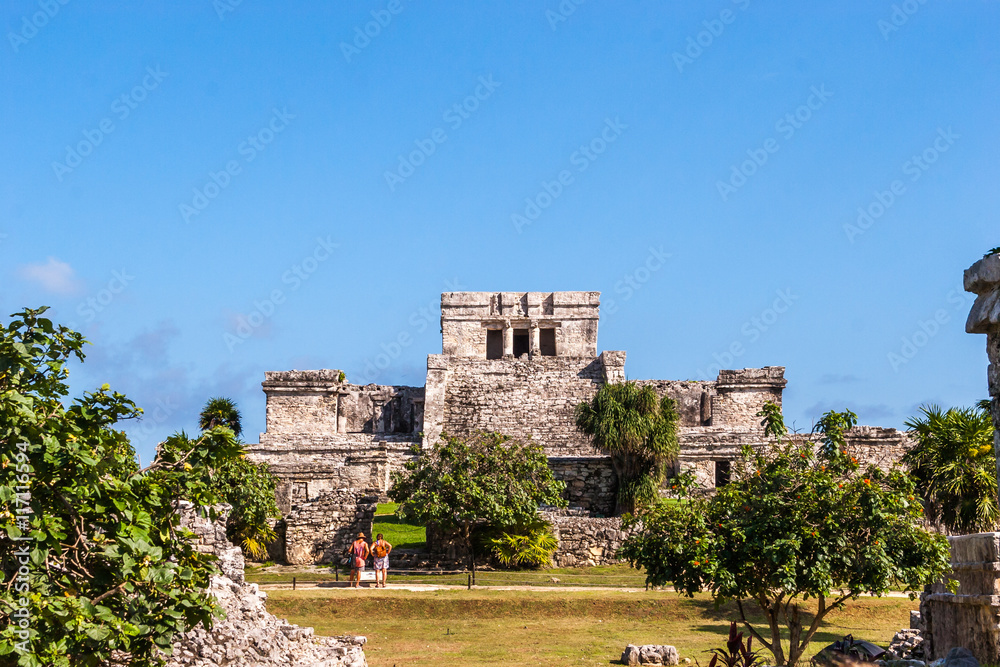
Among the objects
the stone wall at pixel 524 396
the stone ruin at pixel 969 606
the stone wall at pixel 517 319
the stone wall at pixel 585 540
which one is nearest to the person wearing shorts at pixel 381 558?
the stone wall at pixel 585 540

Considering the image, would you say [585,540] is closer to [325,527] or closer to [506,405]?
[325,527]

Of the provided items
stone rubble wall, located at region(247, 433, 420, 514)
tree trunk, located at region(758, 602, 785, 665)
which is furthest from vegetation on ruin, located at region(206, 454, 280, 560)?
tree trunk, located at region(758, 602, 785, 665)

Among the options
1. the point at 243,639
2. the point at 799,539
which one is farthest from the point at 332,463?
the point at 799,539

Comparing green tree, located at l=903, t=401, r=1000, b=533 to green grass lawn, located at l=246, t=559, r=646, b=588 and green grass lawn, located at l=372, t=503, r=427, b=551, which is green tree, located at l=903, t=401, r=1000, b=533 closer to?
green grass lawn, located at l=246, t=559, r=646, b=588

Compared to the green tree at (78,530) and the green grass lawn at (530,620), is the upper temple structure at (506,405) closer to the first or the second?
the green grass lawn at (530,620)

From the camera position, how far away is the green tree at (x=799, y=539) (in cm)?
1034

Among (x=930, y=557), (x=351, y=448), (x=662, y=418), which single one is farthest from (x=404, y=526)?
(x=930, y=557)

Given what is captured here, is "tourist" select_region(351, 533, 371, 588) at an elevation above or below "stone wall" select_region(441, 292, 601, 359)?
below

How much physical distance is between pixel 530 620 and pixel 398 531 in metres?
8.55

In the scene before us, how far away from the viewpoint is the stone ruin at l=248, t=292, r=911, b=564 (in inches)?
1140

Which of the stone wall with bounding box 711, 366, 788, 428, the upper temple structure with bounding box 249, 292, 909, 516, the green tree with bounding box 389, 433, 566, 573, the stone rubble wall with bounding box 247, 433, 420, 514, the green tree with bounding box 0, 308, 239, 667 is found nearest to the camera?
the green tree with bounding box 0, 308, 239, 667

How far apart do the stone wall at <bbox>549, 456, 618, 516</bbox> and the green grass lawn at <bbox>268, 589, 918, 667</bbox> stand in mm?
10941

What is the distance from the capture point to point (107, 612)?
690cm

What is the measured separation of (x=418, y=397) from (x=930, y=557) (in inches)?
1105
